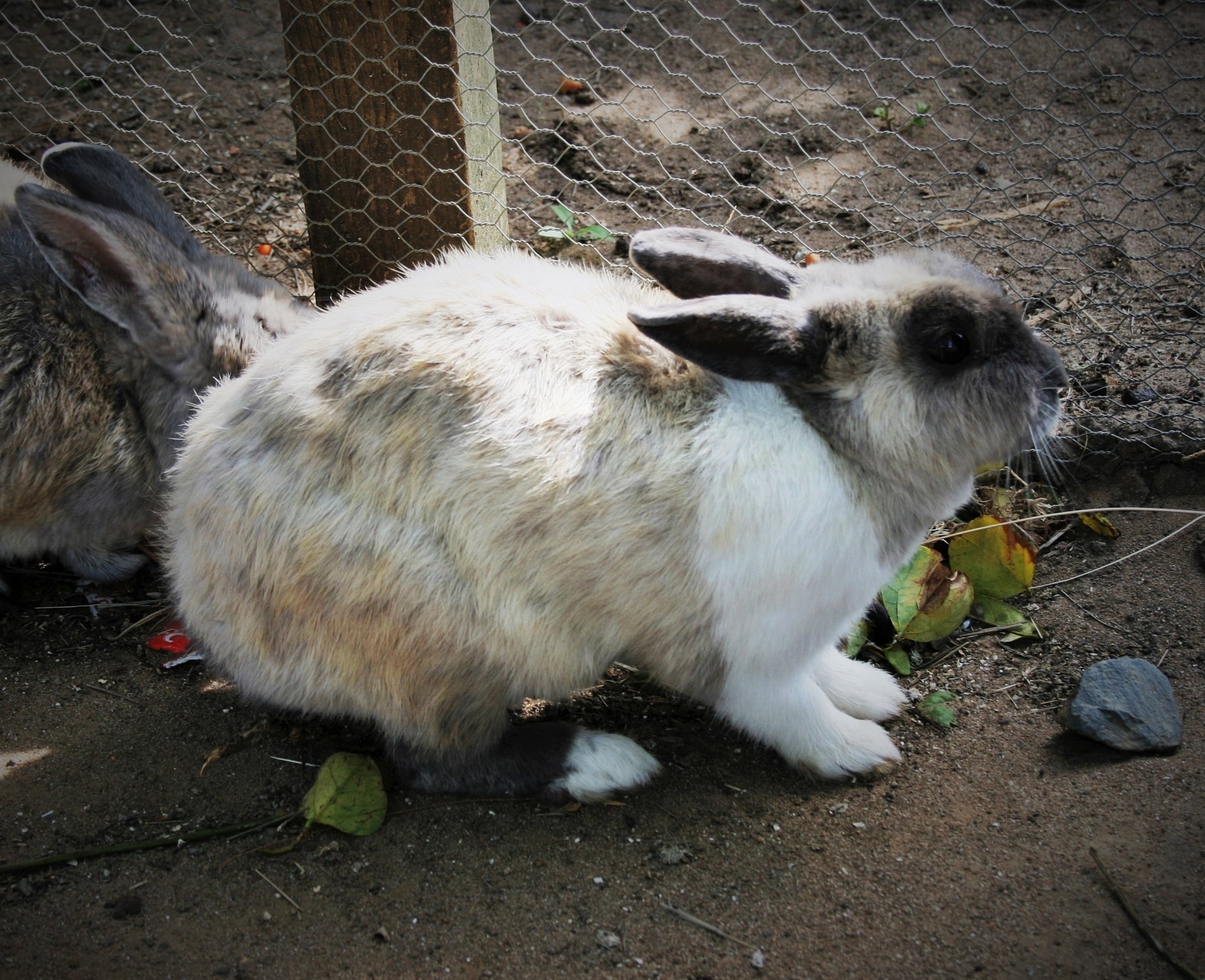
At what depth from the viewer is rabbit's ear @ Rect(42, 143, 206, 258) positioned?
3100mm

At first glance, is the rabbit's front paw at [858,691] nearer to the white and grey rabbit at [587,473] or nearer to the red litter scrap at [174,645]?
the white and grey rabbit at [587,473]

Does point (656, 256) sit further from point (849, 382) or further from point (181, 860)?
point (181, 860)

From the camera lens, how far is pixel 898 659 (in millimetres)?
2928

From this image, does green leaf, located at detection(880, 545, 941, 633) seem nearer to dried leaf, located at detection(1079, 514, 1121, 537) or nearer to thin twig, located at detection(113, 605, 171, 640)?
dried leaf, located at detection(1079, 514, 1121, 537)

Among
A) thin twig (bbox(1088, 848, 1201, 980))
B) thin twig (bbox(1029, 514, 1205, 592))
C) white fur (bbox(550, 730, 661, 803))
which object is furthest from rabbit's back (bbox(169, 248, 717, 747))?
thin twig (bbox(1029, 514, 1205, 592))

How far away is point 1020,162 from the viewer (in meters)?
4.22

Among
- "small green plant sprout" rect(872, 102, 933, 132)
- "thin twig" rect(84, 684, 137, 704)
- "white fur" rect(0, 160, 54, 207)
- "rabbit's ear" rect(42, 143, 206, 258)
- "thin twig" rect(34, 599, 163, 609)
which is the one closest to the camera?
"thin twig" rect(84, 684, 137, 704)

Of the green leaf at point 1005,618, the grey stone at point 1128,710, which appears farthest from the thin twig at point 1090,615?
the grey stone at point 1128,710

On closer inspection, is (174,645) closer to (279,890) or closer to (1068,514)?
(279,890)

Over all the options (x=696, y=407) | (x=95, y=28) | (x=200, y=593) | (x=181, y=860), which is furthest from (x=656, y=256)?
(x=95, y=28)

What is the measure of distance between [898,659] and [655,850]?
920mm

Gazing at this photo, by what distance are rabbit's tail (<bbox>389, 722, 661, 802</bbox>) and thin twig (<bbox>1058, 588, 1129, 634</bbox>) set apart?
1304 mm

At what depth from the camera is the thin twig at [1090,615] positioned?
9.52 feet

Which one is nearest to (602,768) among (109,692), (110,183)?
(109,692)
